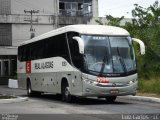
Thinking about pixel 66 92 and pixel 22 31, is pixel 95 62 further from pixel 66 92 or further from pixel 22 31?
pixel 22 31

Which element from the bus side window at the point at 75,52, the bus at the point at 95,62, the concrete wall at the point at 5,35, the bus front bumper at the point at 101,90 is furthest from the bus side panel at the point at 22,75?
the concrete wall at the point at 5,35

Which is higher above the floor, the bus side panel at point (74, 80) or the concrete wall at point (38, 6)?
the concrete wall at point (38, 6)

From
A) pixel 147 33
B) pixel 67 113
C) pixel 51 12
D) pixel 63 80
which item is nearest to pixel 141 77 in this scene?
pixel 147 33

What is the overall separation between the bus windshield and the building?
38.9m

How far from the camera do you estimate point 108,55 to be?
22.4 metres

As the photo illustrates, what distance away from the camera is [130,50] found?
23.0 m

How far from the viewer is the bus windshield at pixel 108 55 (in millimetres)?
22141

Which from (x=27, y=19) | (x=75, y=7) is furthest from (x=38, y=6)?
(x=75, y=7)

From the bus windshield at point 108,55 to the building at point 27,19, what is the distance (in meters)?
38.9

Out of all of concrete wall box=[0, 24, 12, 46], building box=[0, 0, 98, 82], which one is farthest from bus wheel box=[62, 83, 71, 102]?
concrete wall box=[0, 24, 12, 46]

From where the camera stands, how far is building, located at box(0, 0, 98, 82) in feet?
209

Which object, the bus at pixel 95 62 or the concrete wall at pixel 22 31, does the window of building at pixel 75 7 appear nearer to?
the concrete wall at pixel 22 31

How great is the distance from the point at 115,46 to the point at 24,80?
11.4 m

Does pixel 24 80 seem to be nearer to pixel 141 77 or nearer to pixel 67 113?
pixel 141 77
